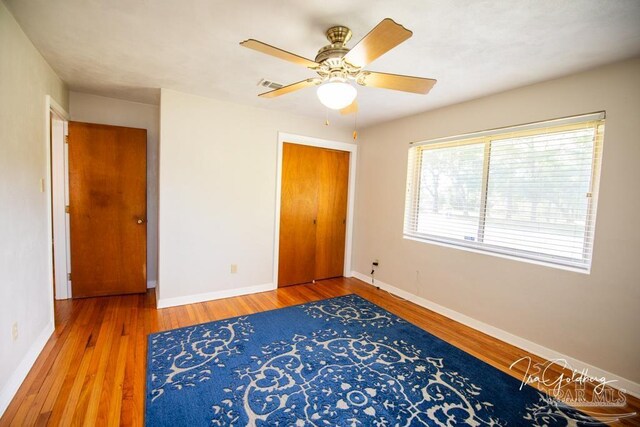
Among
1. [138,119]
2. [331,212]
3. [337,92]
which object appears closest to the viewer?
[337,92]

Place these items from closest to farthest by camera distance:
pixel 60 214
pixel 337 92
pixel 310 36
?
pixel 337 92
pixel 310 36
pixel 60 214

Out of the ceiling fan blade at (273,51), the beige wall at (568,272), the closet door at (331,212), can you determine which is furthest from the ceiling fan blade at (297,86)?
the closet door at (331,212)

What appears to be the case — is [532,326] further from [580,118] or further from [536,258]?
[580,118]

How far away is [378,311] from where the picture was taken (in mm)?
3285

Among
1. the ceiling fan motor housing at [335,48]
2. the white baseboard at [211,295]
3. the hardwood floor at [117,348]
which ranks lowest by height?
the hardwood floor at [117,348]

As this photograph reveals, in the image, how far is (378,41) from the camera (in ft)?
4.41

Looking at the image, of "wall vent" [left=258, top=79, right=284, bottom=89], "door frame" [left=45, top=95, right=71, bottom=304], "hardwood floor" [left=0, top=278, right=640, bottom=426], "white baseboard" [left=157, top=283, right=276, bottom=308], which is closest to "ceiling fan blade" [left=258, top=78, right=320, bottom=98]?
"wall vent" [left=258, top=79, right=284, bottom=89]

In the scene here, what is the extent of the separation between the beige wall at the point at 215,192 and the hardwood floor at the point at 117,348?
38 cm

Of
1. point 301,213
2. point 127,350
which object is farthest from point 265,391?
point 301,213

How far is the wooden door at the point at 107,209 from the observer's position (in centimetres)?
329

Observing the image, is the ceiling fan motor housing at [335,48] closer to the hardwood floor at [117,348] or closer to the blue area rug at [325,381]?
the blue area rug at [325,381]

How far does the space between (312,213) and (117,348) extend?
272 cm

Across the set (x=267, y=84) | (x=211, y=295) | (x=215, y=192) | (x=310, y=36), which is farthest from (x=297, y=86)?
(x=211, y=295)

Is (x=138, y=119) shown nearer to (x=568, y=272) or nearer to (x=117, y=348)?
(x=117, y=348)
